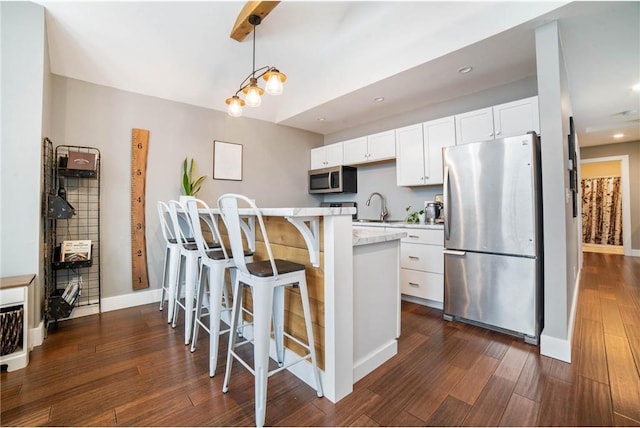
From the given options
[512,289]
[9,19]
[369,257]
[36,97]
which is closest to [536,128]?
[512,289]

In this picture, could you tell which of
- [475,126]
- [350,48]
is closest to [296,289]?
[475,126]

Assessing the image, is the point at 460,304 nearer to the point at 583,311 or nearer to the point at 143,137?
the point at 583,311

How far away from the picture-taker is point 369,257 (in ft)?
5.80

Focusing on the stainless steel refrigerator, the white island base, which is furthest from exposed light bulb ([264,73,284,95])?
the stainless steel refrigerator

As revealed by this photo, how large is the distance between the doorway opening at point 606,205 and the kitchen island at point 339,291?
23.6 feet

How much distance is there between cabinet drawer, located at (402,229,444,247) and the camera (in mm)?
2771

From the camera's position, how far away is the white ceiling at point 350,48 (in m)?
2.17

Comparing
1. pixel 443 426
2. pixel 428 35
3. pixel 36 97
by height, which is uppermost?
pixel 428 35

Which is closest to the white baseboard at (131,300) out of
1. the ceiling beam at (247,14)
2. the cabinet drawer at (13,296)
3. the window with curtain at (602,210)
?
the cabinet drawer at (13,296)

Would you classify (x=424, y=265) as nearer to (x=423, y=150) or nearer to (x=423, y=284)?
(x=423, y=284)

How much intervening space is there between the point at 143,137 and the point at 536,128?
13.4 ft

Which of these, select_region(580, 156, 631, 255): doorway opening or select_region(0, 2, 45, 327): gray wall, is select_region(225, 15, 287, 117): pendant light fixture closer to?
select_region(0, 2, 45, 327): gray wall

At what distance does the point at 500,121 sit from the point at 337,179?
227cm

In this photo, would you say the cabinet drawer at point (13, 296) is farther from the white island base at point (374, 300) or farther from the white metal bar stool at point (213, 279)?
the white island base at point (374, 300)
